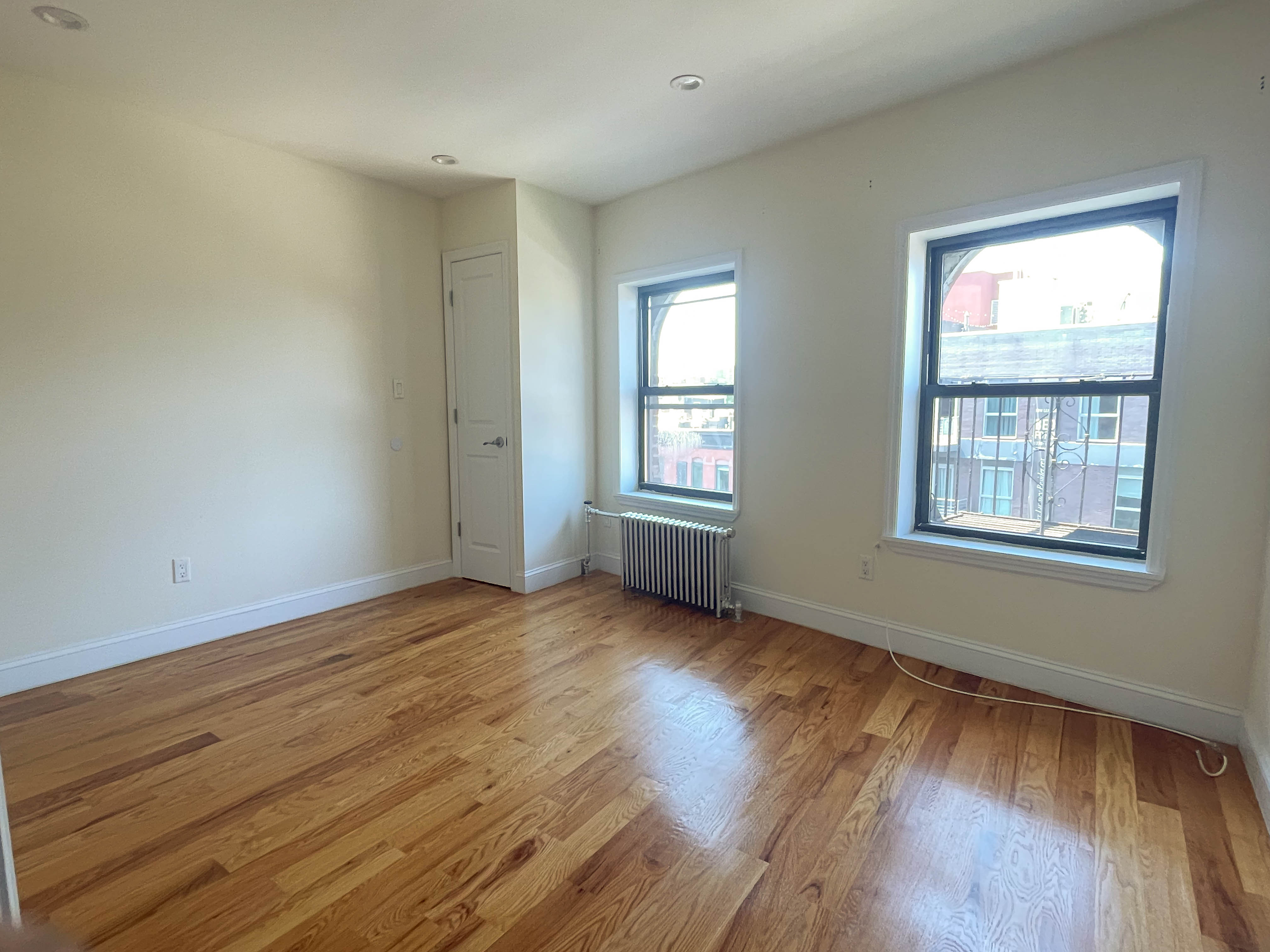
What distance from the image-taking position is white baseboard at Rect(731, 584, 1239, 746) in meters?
2.24

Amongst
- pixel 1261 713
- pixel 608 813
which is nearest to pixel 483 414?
pixel 608 813

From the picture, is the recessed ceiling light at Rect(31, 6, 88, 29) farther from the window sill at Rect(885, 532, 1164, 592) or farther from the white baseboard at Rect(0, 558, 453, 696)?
the window sill at Rect(885, 532, 1164, 592)

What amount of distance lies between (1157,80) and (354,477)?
4.24 m

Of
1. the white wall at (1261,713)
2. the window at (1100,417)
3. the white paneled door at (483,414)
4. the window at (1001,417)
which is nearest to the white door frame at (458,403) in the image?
the white paneled door at (483,414)

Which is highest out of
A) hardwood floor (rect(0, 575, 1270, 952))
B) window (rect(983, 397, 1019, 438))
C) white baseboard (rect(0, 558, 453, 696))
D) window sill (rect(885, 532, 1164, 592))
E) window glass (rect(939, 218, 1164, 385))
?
window glass (rect(939, 218, 1164, 385))

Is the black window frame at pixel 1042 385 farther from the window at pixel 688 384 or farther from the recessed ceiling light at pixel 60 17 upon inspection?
the recessed ceiling light at pixel 60 17

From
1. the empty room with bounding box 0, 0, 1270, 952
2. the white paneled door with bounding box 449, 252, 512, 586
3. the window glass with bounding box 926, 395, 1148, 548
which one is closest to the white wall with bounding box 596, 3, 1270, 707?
the empty room with bounding box 0, 0, 1270, 952

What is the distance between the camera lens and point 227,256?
3137 millimetres

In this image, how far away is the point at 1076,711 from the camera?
8.00 feet

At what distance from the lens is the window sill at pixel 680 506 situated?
3.69m

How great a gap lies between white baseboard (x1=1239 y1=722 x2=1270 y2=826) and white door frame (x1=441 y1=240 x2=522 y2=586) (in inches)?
135

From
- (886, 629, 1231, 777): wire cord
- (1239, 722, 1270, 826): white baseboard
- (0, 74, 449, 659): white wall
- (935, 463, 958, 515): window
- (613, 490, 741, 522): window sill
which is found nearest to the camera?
(1239, 722, 1270, 826): white baseboard

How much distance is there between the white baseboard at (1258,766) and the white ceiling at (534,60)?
255cm

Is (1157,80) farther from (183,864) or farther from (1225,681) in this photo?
(183,864)
